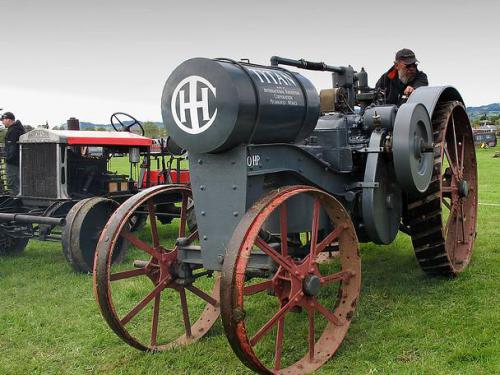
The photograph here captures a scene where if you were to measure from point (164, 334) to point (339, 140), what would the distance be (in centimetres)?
178

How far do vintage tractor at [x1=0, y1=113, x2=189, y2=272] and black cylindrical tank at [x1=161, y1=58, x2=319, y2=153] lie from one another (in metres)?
2.81

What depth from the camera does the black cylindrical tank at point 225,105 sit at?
2.88 m

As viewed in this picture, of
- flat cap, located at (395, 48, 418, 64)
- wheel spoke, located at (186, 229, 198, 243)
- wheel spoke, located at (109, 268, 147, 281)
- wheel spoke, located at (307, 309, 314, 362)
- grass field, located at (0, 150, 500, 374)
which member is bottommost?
grass field, located at (0, 150, 500, 374)

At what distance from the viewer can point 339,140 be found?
3.94 meters

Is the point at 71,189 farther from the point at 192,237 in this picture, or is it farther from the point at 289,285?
the point at 289,285

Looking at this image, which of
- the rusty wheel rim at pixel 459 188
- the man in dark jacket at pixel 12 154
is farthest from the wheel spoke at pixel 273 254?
the man in dark jacket at pixel 12 154

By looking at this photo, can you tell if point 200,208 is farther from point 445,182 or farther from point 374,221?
point 445,182

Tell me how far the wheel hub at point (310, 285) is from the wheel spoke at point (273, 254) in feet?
0.36

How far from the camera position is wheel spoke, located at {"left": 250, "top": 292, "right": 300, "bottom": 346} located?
286 centimetres

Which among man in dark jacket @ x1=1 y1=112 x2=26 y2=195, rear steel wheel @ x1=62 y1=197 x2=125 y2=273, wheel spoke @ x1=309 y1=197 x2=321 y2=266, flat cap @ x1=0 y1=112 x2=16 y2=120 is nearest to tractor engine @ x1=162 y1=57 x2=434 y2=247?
→ wheel spoke @ x1=309 y1=197 x2=321 y2=266

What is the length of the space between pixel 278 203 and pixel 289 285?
566 mm

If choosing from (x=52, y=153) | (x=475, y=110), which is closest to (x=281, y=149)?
(x=52, y=153)

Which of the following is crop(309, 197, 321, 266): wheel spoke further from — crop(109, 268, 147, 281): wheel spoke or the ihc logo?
crop(109, 268, 147, 281): wheel spoke

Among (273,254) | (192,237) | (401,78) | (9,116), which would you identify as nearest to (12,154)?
(9,116)
